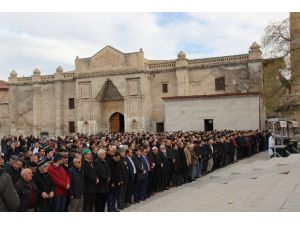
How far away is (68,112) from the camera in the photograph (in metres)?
43.0

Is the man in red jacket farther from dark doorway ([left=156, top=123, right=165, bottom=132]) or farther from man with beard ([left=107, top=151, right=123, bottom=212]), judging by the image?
dark doorway ([left=156, top=123, right=165, bottom=132])

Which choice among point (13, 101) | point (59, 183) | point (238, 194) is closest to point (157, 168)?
point (238, 194)

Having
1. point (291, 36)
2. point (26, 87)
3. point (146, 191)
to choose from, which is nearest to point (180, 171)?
point (146, 191)

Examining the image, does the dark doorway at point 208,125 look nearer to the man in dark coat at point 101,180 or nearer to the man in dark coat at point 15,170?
the man in dark coat at point 101,180

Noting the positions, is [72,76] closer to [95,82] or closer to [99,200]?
[95,82]

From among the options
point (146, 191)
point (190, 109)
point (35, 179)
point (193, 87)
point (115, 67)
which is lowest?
point (146, 191)

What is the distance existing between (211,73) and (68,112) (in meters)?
16.2

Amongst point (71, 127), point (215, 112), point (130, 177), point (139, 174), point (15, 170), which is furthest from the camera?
point (71, 127)

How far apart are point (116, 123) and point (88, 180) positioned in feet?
108

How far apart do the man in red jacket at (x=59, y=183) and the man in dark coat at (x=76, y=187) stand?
0.16 metres

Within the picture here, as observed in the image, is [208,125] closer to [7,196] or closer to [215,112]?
[215,112]

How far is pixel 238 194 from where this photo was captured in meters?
10.8

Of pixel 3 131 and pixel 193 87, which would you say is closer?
pixel 193 87

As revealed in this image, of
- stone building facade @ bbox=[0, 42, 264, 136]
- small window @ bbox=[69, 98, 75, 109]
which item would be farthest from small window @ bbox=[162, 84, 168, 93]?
small window @ bbox=[69, 98, 75, 109]
